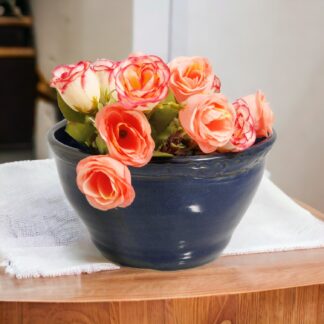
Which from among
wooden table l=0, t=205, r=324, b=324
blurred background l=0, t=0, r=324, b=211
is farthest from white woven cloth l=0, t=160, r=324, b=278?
blurred background l=0, t=0, r=324, b=211

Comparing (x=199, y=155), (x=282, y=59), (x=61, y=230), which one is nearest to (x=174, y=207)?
(x=199, y=155)

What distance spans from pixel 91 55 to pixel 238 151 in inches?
59.0

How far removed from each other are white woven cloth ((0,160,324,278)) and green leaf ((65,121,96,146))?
5.2 inches

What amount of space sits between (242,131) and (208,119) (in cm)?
5

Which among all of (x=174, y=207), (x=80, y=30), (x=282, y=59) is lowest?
(x=80, y=30)

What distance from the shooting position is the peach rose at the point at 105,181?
0.50m

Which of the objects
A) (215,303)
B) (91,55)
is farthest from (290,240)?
(91,55)

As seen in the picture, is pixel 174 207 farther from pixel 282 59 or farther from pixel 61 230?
pixel 282 59

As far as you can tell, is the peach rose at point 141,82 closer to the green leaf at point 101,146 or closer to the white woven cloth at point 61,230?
the green leaf at point 101,146

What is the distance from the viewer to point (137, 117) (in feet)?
1.69

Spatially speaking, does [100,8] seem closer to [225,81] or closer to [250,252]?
[225,81]

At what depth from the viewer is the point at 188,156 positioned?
54 cm

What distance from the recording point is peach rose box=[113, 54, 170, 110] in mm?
509

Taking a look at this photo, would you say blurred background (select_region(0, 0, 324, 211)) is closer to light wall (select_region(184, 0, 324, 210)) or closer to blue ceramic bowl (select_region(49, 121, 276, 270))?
light wall (select_region(184, 0, 324, 210))
